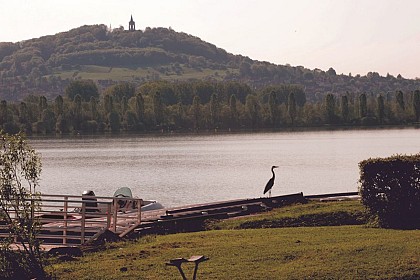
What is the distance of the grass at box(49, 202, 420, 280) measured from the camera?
16.5 metres

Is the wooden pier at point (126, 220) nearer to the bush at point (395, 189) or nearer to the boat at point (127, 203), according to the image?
the boat at point (127, 203)

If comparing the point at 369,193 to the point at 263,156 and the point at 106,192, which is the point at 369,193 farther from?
the point at 263,156

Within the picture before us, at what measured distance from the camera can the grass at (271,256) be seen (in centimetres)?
1650

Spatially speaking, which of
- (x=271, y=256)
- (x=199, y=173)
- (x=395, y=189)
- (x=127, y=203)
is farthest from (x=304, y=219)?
(x=199, y=173)

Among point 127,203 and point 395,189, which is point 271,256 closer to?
point 395,189

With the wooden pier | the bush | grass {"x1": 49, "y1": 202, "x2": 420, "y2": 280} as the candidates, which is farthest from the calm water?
grass {"x1": 49, "y1": 202, "x2": 420, "y2": 280}

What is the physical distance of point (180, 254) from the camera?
62.0 ft

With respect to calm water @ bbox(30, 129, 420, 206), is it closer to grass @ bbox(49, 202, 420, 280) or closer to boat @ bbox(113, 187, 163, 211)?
boat @ bbox(113, 187, 163, 211)

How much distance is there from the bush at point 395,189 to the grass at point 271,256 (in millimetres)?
923

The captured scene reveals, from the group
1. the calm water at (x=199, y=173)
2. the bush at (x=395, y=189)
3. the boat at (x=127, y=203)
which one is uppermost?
the bush at (x=395, y=189)

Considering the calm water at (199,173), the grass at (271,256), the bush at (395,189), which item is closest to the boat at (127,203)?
the grass at (271,256)

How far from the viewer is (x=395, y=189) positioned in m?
22.4

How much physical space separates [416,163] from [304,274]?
7.66 meters

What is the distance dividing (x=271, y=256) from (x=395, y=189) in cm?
607
